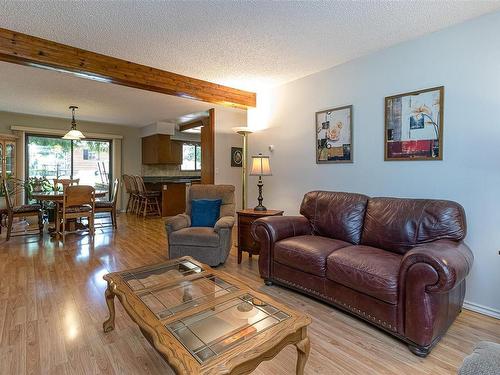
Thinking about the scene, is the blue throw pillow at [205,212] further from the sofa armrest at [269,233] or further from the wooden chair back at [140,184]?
the wooden chair back at [140,184]

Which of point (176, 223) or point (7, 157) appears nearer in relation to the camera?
point (176, 223)

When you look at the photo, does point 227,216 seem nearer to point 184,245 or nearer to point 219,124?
point 184,245

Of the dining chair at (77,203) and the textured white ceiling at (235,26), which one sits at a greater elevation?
the textured white ceiling at (235,26)

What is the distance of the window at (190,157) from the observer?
8523 millimetres

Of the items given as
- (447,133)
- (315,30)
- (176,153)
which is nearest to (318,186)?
(447,133)

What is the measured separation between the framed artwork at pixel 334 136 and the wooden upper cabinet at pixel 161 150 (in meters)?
4.95

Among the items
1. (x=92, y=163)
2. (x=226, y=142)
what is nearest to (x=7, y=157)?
(x=92, y=163)

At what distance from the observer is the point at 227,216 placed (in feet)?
12.0

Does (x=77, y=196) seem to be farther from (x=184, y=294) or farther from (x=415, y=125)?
(x=415, y=125)

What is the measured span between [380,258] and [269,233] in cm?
103

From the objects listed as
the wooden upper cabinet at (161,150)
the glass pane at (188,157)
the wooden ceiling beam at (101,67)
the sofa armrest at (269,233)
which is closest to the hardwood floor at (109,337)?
the sofa armrest at (269,233)

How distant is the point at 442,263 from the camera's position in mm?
1629

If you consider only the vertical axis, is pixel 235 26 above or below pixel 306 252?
above

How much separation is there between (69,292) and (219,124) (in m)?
3.73
